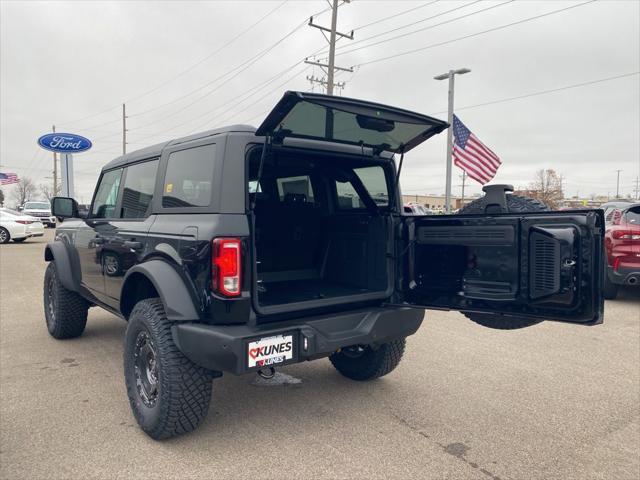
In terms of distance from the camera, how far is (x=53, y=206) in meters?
4.53

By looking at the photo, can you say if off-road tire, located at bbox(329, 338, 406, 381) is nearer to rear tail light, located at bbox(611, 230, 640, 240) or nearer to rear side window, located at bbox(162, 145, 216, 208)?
rear side window, located at bbox(162, 145, 216, 208)

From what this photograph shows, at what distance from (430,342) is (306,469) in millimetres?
2881

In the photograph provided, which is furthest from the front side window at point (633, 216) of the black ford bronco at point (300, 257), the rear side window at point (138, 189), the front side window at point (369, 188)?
the rear side window at point (138, 189)

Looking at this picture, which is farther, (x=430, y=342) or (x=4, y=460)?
(x=430, y=342)

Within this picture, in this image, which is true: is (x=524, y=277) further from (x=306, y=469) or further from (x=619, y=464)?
(x=306, y=469)

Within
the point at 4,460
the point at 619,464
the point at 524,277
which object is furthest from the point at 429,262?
the point at 4,460

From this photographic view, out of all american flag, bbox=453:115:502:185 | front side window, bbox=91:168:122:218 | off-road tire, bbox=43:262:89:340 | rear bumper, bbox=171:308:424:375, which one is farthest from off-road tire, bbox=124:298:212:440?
american flag, bbox=453:115:502:185

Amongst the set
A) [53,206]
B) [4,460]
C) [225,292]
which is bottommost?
[4,460]

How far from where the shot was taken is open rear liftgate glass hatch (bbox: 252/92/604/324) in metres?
2.55

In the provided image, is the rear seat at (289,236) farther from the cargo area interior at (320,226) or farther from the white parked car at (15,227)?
the white parked car at (15,227)

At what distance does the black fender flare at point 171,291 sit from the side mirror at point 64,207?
2143 mm

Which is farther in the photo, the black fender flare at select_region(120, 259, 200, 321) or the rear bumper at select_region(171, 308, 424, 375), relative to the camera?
the black fender flare at select_region(120, 259, 200, 321)

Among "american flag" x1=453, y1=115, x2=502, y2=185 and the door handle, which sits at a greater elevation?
"american flag" x1=453, y1=115, x2=502, y2=185

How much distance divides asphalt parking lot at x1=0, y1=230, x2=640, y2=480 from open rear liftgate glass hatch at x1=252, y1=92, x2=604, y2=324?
2.80 feet
